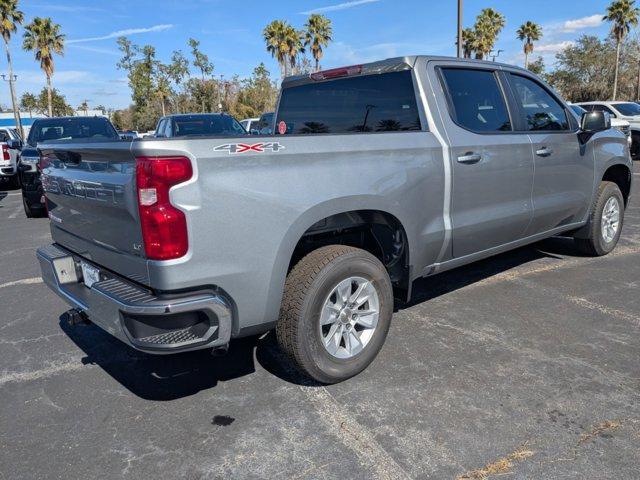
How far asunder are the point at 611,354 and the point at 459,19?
15.9 m

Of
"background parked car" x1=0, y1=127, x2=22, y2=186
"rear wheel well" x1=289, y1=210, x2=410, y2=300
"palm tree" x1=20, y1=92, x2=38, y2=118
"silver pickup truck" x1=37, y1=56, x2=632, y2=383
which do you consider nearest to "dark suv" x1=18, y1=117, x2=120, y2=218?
"background parked car" x1=0, y1=127, x2=22, y2=186

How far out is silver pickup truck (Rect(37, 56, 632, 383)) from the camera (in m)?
2.45

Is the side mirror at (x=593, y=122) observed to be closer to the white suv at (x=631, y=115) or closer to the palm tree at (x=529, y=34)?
the white suv at (x=631, y=115)

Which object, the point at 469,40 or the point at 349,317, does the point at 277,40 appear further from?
the point at 349,317

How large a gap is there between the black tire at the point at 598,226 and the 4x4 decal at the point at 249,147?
13.5ft

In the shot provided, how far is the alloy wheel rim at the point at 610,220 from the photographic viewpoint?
562 cm

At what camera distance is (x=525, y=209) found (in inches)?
171

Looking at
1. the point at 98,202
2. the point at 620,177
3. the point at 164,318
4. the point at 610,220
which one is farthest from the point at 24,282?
the point at 620,177

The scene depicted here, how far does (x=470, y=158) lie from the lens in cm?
371

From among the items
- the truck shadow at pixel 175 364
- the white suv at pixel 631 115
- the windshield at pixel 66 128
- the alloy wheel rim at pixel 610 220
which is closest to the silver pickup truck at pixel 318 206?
the truck shadow at pixel 175 364

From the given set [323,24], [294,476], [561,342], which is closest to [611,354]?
[561,342]

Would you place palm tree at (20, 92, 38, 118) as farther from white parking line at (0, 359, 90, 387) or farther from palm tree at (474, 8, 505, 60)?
white parking line at (0, 359, 90, 387)

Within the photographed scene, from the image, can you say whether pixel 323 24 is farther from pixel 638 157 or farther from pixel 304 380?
pixel 304 380

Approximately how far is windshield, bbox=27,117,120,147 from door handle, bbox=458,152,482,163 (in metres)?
8.42
